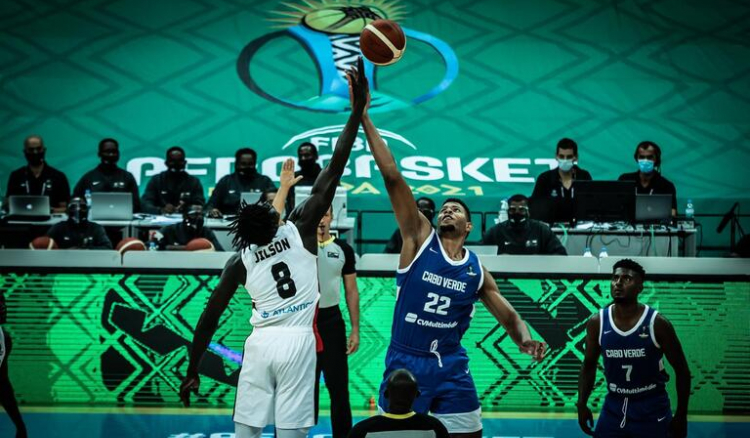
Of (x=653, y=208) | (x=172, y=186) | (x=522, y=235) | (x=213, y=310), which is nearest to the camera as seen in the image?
(x=213, y=310)

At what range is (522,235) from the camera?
1081cm

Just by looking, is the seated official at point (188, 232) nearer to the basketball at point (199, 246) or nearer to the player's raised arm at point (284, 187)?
the basketball at point (199, 246)

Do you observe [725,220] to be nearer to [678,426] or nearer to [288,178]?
[678,426]

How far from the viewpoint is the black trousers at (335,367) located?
→ 696 cm

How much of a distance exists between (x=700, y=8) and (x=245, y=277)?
567 inches

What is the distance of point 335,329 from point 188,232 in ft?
15.1

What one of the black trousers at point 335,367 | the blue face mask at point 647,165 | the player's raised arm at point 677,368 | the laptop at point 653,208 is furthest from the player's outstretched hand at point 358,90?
the blue face mask at point 647,165

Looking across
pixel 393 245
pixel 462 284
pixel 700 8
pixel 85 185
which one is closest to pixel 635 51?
pixel 700 8

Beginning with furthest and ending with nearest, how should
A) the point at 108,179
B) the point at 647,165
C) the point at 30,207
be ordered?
1. the point at 108,179
2. the point at 647,165
3. the point at 30,207

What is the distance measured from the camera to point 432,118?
16.8 m

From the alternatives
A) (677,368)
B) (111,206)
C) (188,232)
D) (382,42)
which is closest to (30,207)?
(111,206)

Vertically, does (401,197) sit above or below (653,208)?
below

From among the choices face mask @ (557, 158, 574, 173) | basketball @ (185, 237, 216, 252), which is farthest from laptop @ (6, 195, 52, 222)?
face mask @ (557, 158, 574, 173)

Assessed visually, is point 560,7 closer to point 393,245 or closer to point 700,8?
point 700,8
